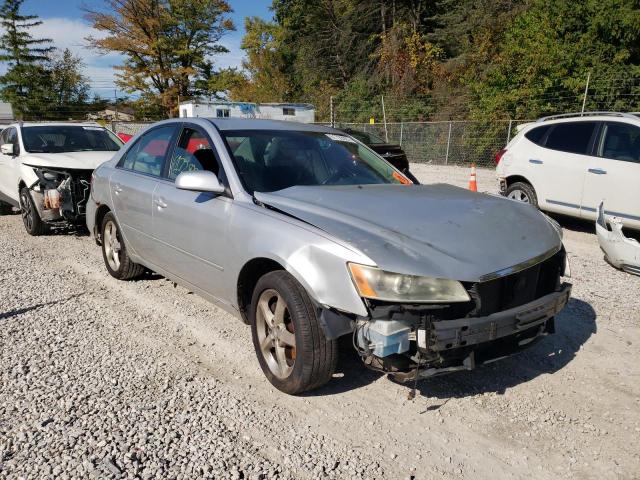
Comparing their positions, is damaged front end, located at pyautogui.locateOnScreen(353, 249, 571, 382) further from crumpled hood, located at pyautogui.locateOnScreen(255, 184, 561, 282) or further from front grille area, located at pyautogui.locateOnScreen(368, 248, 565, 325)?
crumpled hood, located at pyautogui.locateOnScreen(255, 184, 561, 282)

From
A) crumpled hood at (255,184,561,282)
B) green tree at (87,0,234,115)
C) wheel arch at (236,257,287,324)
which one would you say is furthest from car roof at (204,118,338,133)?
green tree at (87,0,234,115)

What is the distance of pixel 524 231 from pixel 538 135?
571 centimetres

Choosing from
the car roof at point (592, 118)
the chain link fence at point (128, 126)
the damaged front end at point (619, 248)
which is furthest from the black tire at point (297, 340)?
the chain link fence at point (128, 126)

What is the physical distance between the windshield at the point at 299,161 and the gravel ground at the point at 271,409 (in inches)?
49.5

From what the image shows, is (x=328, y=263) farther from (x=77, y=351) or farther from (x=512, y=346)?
(x=77, y=351)

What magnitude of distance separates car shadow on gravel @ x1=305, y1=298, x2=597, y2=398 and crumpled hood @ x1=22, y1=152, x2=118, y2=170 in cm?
536

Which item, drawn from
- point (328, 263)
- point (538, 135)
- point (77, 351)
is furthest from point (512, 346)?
point (538, 135)

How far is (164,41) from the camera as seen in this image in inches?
1603

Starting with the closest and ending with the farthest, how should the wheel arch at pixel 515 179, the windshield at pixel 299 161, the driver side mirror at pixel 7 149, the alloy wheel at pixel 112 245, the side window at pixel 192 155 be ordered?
the windshield at pixel 299 161 → the side window at pixel 192 155 → the alloy wheel at pixel 112 245 → the driver side mirror at pixel 7 149 → the wheel arch at pixel 515 179

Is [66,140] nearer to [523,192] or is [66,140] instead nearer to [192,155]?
[192,155]

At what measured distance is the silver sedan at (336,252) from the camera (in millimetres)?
2623

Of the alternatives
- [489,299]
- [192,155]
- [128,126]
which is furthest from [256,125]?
[128,126]

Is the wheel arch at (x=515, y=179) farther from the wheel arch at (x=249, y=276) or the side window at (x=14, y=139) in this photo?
the side window at (x=14, y=139)

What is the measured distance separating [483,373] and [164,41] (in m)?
42.9
